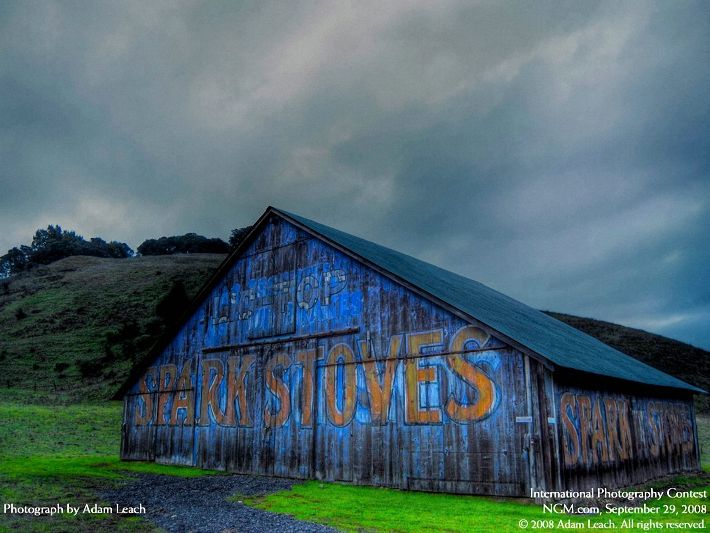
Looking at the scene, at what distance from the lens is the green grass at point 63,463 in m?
12.0

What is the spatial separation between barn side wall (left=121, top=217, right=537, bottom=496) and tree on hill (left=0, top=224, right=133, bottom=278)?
350ft

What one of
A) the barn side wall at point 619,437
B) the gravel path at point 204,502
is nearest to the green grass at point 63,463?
the gravel path at point 204,502

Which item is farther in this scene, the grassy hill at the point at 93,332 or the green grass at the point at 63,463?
the grassy hill at the point at 93,332

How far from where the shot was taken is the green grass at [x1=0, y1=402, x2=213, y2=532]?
12.0 metres

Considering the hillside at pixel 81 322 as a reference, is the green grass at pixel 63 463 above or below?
below

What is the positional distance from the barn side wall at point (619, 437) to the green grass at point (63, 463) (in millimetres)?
10626

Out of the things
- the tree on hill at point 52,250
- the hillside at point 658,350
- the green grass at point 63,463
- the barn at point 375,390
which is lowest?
the green grass at point 63,463

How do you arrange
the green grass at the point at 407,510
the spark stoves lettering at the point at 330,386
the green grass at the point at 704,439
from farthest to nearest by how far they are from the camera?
1. the green grass at the point at 704,439
2. the spark stoves lettering at the point at 330,386
3. the green grass at the point at 407,510

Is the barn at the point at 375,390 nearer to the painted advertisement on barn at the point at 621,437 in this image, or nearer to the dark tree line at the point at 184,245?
the painted advertisement on barn at the point at 621,437

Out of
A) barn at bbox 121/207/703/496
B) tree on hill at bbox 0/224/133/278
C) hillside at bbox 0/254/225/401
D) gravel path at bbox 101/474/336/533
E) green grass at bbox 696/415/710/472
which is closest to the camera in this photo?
gravel path at bbox 101/474/336/533

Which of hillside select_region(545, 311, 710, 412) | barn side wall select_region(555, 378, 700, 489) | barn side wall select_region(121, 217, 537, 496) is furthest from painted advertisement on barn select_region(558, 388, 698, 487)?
hillside select_region(545, 311, 710, 412)

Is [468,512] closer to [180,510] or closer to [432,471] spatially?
[432,471]

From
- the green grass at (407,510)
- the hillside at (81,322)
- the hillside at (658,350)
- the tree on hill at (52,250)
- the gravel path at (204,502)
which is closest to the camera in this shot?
the gravel path at (204,502)

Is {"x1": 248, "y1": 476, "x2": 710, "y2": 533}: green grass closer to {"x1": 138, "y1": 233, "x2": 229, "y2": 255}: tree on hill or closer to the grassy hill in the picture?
the grassy hill
